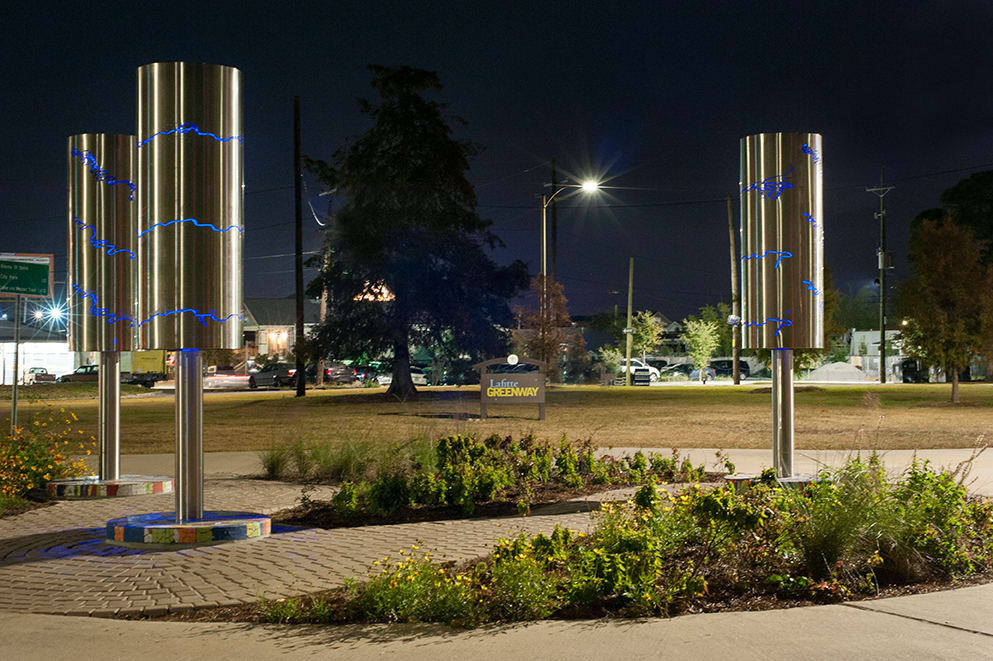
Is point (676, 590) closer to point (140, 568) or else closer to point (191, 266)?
point (140, 568)

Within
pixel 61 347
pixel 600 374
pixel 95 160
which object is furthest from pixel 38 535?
pixel 61 347

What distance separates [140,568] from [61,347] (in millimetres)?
79778

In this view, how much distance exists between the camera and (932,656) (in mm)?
5023

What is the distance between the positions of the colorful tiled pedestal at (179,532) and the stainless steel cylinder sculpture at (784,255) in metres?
5.63

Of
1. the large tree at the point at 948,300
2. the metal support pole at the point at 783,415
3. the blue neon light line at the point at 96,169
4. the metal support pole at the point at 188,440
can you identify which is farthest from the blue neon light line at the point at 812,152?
the large tree at the point at 948,300

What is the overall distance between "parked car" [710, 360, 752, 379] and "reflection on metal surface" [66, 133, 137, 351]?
6887cm

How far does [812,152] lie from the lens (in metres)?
11.0

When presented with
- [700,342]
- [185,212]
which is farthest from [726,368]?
[185,212]

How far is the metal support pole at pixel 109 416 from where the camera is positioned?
1155 cm

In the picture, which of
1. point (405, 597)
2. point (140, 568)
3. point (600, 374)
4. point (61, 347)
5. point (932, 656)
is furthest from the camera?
point (61, 347)

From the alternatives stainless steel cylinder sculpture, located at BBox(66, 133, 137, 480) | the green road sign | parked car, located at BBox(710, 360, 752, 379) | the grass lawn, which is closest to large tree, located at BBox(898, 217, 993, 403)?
the grass lawn

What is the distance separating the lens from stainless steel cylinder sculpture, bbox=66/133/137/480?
11531mm

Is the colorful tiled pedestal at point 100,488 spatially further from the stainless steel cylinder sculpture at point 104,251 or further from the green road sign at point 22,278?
the green road sign at point 22,278

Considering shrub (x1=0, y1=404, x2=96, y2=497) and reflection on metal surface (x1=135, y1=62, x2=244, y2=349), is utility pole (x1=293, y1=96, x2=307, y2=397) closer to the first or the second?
shrub (x1=0, y1=404, x2=96, y2=497)
